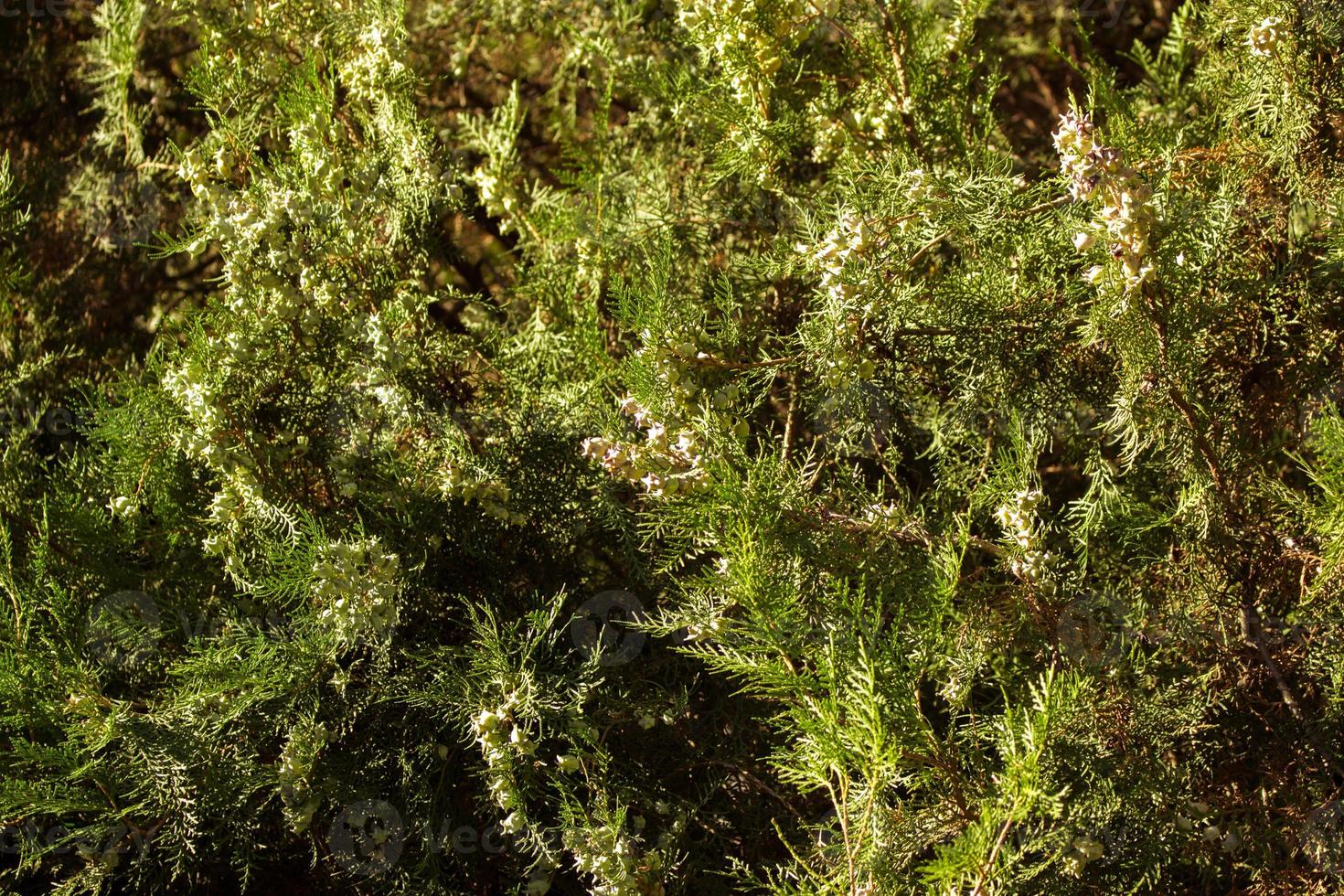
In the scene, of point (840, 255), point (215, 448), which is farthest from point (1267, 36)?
point (215, 448)

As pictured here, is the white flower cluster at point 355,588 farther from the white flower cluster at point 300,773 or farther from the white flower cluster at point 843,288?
the white flower cluster at point 843,288

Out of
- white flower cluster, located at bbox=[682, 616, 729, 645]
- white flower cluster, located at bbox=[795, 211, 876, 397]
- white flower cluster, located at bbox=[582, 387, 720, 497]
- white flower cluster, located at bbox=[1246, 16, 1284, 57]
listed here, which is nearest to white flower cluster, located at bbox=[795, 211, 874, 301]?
white flower cluster, located at bbox=[795, 211, 876, 397]

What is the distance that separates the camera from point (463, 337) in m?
1.43

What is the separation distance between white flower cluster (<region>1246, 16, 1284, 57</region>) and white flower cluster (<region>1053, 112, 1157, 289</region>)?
1.18 feet

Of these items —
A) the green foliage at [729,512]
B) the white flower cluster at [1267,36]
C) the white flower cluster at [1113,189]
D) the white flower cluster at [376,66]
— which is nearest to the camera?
the white flower cluster at [1113,189]

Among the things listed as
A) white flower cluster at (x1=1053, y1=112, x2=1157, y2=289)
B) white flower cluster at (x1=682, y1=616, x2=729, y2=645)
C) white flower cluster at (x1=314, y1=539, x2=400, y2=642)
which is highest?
white flower cluster at (x1=1053, y1=112, x2=1157, y2=289)

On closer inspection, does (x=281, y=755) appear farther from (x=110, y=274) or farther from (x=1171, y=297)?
(x=110, y=274)

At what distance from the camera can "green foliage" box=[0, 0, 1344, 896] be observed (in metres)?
1.07

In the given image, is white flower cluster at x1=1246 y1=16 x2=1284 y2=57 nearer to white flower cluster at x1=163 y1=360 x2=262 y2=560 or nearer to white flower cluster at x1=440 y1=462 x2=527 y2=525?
white flower cluster at x1=440 y1=462 x2=527 y2=525

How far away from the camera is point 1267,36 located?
1.20 metres

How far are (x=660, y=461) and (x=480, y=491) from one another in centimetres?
25

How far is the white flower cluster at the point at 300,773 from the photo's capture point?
111cm

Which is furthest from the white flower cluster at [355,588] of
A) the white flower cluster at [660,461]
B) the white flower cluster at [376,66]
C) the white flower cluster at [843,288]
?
the white flower cluster at [376,66]

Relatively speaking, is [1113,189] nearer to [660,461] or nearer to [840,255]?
[840,255]
